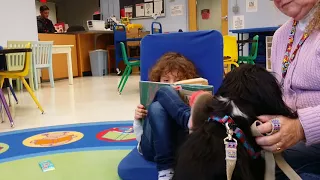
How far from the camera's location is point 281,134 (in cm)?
69

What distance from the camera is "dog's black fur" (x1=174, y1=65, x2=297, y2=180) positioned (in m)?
0.70

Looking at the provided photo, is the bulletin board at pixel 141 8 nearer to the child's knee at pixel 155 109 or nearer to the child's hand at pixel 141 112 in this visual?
the child's hand at pixel 141 112

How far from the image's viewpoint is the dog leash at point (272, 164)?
Answer: 0.71 meters

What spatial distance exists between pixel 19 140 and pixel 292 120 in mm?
1894

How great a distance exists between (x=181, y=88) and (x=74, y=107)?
229 cm

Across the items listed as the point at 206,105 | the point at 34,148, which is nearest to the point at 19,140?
the point at 34,148

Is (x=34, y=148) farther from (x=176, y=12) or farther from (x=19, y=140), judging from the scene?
(x=176, y=12)

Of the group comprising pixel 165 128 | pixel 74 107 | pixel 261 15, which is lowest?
pixel 74 107

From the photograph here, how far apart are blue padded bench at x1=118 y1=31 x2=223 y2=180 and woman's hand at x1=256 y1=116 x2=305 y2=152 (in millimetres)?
721

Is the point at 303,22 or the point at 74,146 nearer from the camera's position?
the point at 303,22

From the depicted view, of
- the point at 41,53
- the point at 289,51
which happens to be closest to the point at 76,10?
the point at 41,53

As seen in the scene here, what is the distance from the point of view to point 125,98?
142 inches

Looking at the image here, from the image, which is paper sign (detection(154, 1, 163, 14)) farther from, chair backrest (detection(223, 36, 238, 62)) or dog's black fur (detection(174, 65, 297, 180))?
dog's black fur (detection(174, 65, 297, 180))

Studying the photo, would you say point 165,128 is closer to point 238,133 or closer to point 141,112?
point 141,112
